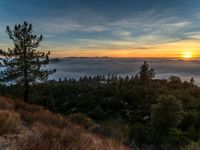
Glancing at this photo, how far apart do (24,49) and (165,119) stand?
43.9 feet

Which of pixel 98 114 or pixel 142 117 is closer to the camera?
pixel 142 117

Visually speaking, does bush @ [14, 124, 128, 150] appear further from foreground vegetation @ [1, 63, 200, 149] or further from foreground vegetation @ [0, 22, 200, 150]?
foreground vegetation @ [1, 63, 200, 149]

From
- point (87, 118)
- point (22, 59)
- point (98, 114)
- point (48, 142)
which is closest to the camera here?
point (48, 142)

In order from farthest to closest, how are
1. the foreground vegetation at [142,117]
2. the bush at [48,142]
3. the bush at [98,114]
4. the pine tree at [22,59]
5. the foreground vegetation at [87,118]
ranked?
the bush at [98,114] → the pine tree at [22,59] → the foreground vegetation at [142,117] → the foreground vegetation at [87,118] → the bush at [48,142]

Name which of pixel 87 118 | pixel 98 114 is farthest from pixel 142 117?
pixel 87 118

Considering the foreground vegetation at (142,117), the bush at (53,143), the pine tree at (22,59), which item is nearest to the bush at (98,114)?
the foreground vegetation at (142,117)

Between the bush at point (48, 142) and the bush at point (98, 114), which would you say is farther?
the bush at point (98, 114)

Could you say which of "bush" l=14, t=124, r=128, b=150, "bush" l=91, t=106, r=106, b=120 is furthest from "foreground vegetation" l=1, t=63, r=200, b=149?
"bush" l=14, t=124, r=128, b=150

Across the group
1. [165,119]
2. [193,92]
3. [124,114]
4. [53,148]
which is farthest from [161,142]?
[193,92]

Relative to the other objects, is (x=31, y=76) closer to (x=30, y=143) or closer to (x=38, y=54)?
(x=38, y=54)

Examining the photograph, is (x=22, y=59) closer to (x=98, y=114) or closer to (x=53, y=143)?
(x=98, y=114)

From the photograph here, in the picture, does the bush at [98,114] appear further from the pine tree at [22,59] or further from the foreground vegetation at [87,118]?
the pine tree at [22,59]

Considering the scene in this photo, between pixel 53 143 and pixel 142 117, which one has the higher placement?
pixel 53 143

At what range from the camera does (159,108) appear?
66.0 feet
